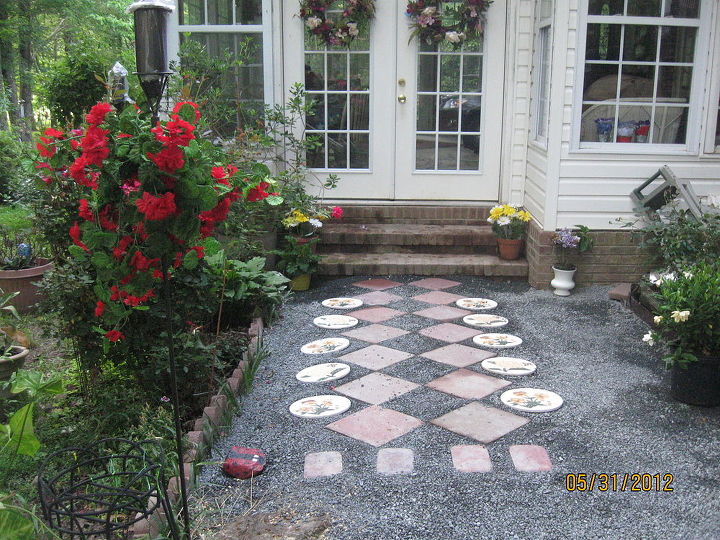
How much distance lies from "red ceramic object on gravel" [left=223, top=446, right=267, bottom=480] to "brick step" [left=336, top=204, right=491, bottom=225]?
346cm

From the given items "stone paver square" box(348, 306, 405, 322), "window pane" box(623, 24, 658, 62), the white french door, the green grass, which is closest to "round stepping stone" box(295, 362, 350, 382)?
"stone paver square" box(348, 306, 405, 322)

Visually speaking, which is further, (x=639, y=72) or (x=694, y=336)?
(x=639, y=72)

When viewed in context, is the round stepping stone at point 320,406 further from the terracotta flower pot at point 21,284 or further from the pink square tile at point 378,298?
the terracotta flower pot at point 21,284

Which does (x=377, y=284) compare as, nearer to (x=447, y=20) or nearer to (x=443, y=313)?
(x=443, y=313)

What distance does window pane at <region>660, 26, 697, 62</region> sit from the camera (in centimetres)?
501

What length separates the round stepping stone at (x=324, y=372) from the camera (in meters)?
3.74

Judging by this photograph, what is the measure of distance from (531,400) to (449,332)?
1.06 m

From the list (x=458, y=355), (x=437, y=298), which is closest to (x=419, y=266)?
(x=437, y=298)

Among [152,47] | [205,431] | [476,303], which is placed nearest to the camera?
[152,47]

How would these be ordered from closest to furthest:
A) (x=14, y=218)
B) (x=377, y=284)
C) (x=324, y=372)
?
(x=324, y=372), (x=377, y=284), (x=14, y=218)

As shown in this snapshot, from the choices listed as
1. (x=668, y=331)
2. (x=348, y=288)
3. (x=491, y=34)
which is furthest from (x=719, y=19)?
(x=348, y=288)

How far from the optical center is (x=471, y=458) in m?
2.91

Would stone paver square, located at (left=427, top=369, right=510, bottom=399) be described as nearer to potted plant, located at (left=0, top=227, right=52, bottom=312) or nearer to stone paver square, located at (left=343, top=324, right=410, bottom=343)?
stone paver square, located at (left=343, top=324, right=410, bottom=343)
